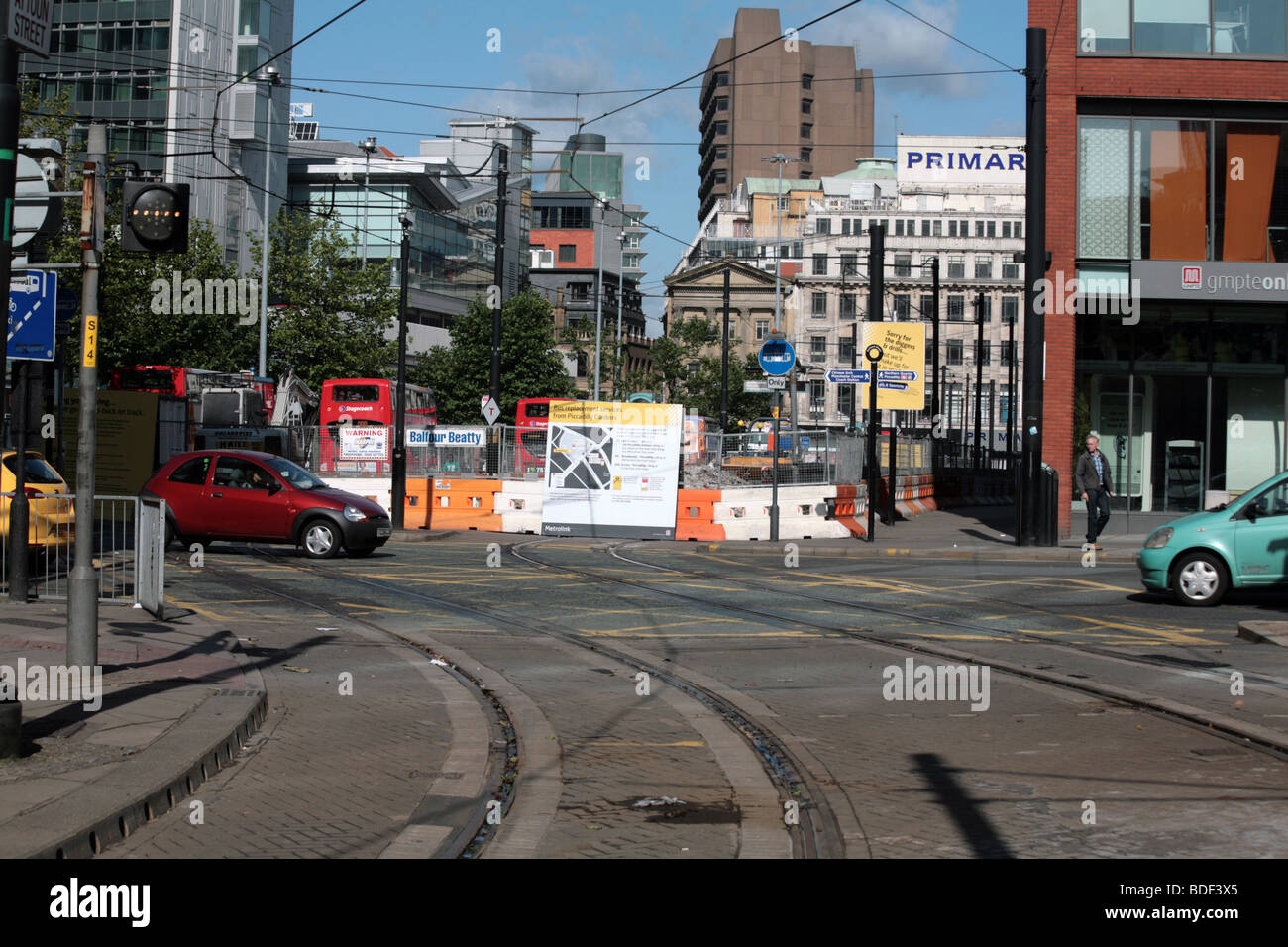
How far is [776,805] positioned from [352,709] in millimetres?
3792

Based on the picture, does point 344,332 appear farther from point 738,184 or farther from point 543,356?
point 738,184

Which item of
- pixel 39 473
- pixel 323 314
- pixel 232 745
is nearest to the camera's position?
pixel 232 745

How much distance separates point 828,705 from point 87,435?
5585 mm

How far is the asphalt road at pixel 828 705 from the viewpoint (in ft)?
21.1

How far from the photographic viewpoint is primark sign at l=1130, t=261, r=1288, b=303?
26297 millimetres

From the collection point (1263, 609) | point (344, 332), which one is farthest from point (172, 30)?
point (1263, 609)

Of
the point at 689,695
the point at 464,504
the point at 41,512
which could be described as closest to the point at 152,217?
the point at 689,695

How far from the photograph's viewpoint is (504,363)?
6994 cm

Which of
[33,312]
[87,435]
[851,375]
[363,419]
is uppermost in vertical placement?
[851,375]

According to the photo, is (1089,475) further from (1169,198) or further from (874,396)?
(1169,198)

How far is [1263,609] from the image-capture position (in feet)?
52.1

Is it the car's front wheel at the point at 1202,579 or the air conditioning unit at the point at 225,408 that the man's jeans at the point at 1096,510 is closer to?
the car's front wheel at the point at 1202,579

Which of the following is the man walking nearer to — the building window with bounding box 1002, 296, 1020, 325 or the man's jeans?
the man's jeans
